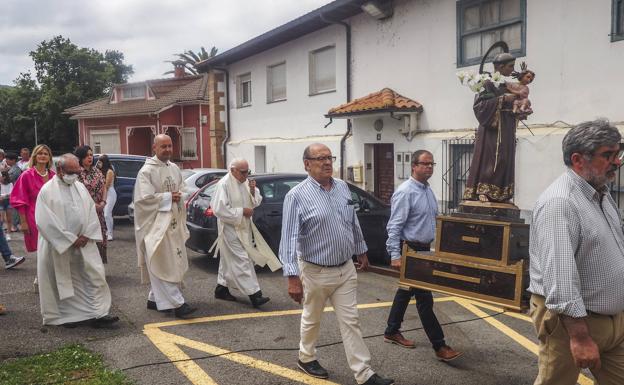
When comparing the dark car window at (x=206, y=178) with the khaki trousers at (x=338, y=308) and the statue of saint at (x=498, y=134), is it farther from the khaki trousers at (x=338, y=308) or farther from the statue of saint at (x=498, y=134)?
the statue of saint at (x=498, y=134)

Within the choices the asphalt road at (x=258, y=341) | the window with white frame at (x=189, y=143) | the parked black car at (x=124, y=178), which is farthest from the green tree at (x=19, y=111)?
the asphalt road at (x=258, y=341)

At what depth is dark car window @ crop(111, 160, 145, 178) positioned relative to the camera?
43.3ft

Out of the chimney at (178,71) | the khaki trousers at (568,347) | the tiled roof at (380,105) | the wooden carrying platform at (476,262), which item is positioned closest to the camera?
the khaki trousers at (568,347)

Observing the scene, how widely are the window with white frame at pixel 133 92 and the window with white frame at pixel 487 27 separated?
24.5 metres

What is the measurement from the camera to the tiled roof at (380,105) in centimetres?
1145

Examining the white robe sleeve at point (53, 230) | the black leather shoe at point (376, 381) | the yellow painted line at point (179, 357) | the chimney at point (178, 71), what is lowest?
the yellow painted line at point (179, 357)

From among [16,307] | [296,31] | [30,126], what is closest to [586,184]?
[16,307]

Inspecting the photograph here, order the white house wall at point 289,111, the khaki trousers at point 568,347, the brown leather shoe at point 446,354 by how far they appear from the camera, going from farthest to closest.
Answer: the white house wall at point 289,111 < the brown leather shoe at point 446,354 < the khaki trousers at point 568,347

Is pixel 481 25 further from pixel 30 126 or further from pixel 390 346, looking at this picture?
pixel 30 126

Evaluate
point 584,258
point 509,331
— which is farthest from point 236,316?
point 584,258

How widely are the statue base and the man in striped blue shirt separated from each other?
41.5 inches

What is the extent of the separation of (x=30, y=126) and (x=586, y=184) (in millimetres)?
44855

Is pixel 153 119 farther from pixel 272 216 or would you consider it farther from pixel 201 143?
pixel 272 216

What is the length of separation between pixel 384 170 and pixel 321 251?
30.3ft
